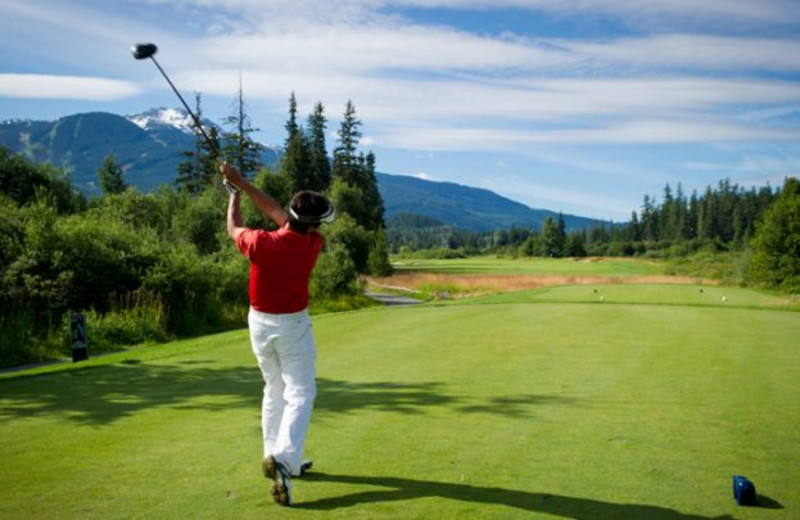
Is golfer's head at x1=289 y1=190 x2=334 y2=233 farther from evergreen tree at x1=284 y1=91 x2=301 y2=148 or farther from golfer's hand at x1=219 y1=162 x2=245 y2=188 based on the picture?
evergreen tree at x1=284 y1=91 x2=301 y2=148

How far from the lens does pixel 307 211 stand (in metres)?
→ 5.03

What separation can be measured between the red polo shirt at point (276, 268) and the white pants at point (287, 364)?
0.31ft

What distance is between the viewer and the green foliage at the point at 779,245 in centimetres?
4081

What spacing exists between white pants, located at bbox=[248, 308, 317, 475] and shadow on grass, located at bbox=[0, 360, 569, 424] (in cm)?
Result: 180

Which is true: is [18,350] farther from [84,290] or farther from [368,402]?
[368,402]

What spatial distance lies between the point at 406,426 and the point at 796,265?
1692 inches

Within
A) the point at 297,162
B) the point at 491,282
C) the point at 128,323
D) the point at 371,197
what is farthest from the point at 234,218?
the point at 371,197

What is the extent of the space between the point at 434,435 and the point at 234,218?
2.86 m

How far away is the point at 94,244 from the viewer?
67.8ft

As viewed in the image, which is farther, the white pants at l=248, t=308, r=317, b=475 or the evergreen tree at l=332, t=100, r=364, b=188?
the evergreen tree at l=332, t=100, r=364, b=188

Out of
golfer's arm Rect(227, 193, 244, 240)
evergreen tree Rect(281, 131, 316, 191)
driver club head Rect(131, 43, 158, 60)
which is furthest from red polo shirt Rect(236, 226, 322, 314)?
evergreen tree Rect(281, 131, 316, 191)

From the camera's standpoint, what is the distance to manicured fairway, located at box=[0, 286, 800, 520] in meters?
4.48

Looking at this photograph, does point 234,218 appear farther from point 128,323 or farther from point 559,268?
point 559,268

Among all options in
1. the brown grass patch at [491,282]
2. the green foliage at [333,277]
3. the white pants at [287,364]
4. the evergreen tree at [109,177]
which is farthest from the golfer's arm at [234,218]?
the evergreen tree at [109,177]
